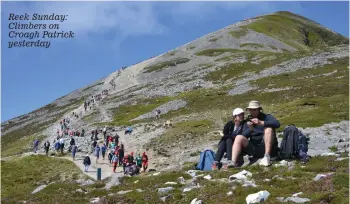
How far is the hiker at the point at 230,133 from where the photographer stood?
18.9 metres

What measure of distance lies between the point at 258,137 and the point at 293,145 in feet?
6.06

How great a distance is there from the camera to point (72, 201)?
57.5 ft

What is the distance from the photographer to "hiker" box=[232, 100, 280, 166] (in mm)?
18172

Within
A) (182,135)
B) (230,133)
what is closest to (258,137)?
(230,133)

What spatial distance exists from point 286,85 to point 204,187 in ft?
247

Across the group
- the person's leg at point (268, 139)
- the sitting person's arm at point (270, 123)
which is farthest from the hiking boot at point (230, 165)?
the sitting person's arm at point (270, 123)

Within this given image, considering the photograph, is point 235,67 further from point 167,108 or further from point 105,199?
point 105,199

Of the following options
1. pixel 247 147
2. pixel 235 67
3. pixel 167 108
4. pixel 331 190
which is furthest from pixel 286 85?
pixel 331 190

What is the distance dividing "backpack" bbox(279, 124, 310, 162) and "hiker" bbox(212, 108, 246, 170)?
89.9 inches

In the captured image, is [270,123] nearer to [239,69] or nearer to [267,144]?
[267,144]

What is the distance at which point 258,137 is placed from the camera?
19125 millimetres

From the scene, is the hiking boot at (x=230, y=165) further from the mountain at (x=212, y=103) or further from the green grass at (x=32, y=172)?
the green grass at (x=32, y=172)

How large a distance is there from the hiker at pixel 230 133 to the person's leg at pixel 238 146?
43cm

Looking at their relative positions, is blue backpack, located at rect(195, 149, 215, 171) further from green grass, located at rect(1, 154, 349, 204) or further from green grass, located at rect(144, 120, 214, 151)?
green grass, located at rect(144, 120, 214, 151)
